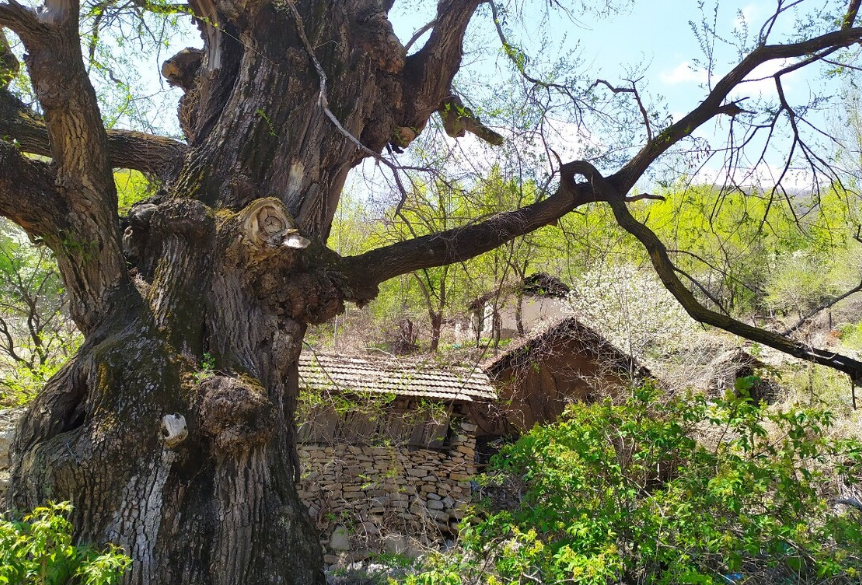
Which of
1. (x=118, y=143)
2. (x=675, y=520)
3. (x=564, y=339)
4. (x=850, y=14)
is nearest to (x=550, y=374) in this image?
(x=564, y=339)

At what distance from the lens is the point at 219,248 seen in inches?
144

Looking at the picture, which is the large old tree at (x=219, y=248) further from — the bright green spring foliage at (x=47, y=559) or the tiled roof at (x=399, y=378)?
the tiled roof at (x=399, y=378)

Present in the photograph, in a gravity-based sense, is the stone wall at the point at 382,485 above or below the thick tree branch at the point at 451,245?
below

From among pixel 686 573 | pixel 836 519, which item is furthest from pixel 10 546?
pixel 836 519

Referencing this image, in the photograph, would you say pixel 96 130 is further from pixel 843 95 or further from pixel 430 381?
pixel 430 381

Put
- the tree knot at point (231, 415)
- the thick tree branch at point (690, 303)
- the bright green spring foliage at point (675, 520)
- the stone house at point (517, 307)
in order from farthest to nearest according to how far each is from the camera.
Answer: the stone house at point (517, 307) < the thick tree branch at point (690, 303) < the tree knot at point (231, 415) < the bright green spring foliage at point (675, 520)

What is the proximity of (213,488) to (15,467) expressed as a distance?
1.09 m

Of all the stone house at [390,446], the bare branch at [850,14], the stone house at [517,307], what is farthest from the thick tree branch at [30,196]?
the bare branch at [850,14]

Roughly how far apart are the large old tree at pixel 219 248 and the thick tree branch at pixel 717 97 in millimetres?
18

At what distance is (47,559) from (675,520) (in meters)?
3.18

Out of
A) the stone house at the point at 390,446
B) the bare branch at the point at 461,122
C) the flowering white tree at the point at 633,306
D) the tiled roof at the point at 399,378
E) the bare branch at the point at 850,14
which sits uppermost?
the bare branch at the point at 850,14

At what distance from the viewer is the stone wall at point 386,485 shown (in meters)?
8.05

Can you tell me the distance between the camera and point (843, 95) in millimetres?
5254

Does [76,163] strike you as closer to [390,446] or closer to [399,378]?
[399,378]
